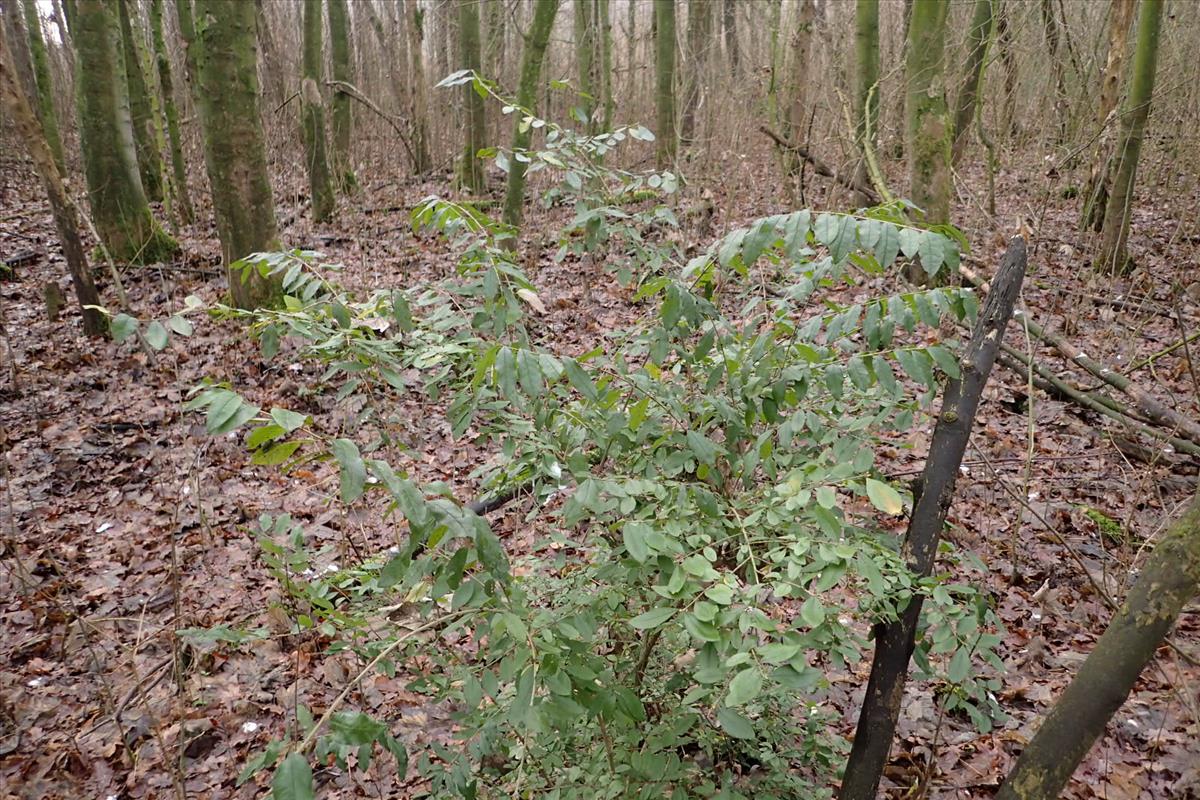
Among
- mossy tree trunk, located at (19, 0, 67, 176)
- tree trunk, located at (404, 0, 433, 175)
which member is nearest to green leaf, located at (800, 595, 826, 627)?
tree trunk, located at (404, 0, 433, 175)

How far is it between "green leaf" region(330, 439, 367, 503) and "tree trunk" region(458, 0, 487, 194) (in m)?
7.85

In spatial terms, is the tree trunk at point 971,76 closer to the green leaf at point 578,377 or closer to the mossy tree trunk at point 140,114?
the green leaf at point 578,377

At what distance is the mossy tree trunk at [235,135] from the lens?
5.75 m

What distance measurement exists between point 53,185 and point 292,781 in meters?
6.00

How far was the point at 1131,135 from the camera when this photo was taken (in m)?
6.07

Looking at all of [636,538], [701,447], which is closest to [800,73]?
[701,447]

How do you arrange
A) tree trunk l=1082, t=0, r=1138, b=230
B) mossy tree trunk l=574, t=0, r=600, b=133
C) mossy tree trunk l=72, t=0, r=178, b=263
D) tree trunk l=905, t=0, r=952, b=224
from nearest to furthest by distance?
tree trunk l=905, t=0, r=952, b=224 < tree trunk l=1082, t=0, r=1138, b=230 < mossy tree trunk l=72, t=0, r=178, b=263 < mossy tree trunk l=574, t=0, r=600, b=133

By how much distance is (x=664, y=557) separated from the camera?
158cm

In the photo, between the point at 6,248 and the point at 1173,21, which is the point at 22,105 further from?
the point at 1173,21

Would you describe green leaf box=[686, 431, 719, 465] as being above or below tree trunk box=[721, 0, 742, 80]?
below

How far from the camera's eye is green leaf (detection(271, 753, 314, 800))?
1.13 m

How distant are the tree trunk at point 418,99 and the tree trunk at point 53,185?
5.13 metres

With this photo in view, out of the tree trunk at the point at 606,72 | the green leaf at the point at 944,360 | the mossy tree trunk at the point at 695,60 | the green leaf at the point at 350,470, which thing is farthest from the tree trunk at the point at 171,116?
the green leaf at the point at 944,360

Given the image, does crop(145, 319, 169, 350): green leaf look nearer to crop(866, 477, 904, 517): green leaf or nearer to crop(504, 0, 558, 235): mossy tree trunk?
crop(866, 477, 904, 517): green leaf
